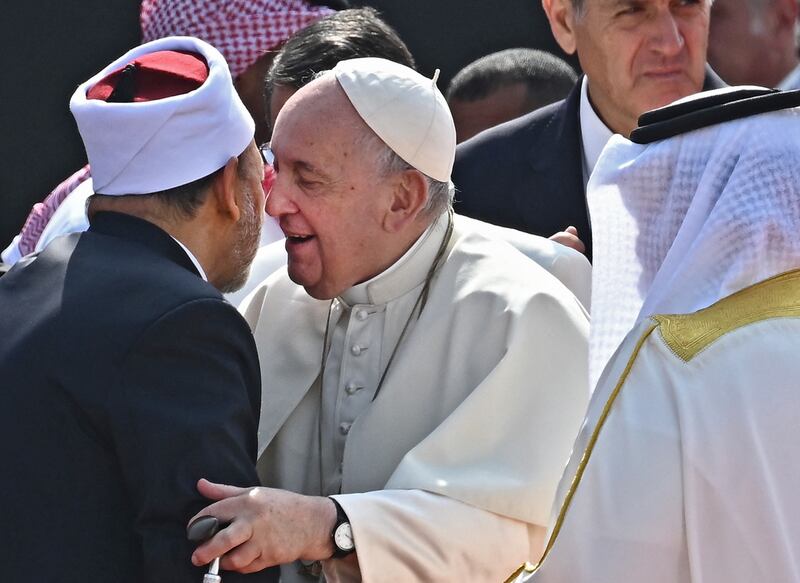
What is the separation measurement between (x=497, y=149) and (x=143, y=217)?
1.85 meters

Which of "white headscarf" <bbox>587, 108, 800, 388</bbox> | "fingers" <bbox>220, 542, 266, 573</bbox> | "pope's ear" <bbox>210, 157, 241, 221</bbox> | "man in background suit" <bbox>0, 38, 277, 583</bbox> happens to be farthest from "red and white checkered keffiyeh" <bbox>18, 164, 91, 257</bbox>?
"white headscarf" <bbox>587, 108, 800, 388</bbox>

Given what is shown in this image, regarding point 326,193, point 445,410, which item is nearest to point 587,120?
point 326,193

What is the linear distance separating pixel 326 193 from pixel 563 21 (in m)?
1.76

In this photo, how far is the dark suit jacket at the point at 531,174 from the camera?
4508mm

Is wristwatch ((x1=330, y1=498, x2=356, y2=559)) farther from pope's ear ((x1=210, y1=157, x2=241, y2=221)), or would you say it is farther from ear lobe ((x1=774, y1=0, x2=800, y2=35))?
ear lobe ((x1=774, y1=0, x2=800, y2=35))

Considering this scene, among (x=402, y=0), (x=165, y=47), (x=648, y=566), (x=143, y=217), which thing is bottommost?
(x=402, y=0)

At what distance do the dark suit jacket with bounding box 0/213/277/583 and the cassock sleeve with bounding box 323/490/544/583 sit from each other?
317mm

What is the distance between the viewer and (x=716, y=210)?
2.61 metres

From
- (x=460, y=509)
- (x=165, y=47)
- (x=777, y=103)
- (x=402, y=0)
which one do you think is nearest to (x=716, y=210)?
(x=777, y=103)

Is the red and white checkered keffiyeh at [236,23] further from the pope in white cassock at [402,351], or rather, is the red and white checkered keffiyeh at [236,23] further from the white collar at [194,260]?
the white collar at [194,260]

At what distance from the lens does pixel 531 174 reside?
458 centimetres

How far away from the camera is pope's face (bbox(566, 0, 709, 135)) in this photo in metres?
4.52

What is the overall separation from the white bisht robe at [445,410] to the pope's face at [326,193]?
0.10 metres

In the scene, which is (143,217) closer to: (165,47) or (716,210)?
(165,47)
